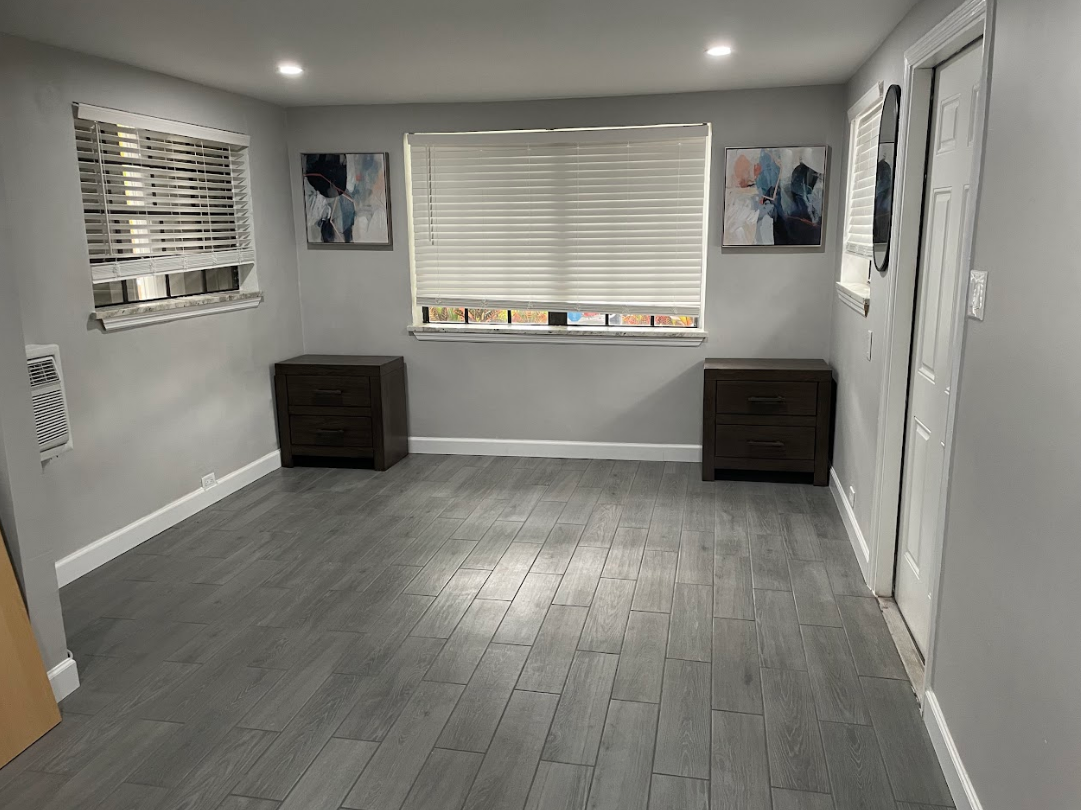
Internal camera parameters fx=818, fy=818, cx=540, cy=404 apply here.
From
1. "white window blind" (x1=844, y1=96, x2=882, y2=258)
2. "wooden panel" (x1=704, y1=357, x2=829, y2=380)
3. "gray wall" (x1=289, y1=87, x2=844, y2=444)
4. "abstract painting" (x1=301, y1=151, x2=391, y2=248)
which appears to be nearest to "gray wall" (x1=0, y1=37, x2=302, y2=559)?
"abstract painting" (x1=301, y1=151, x2=391, y2=248)

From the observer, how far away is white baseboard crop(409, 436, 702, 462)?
5.35 m

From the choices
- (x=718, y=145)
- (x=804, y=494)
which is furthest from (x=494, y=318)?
(x=804, y=494)

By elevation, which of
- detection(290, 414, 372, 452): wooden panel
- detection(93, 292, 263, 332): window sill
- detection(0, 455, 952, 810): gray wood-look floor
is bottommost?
detection(0, 455, 952, 810): gray wood-look floor

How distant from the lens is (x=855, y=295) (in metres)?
3.98

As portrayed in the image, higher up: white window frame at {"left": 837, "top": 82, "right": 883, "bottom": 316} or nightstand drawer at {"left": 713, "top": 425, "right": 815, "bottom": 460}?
white window frame at {"left": 837, "top": 82, "right": 883, "bottom": 316}

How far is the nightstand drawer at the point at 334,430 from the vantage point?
5.15m

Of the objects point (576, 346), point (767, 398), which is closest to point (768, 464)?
point (767, 398)

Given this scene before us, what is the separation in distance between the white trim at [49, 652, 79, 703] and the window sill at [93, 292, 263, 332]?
5.49ft

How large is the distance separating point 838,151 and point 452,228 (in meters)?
2.41

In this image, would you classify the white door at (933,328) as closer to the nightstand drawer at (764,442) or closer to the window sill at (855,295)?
the window sill at (855,295)

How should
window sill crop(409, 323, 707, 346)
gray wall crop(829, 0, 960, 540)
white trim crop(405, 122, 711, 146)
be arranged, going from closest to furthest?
gray wall crop(829, 0, 960, 540) < white trim crop(405, 122, 711, 146) < window sill crop(409, 323, 707, 346)

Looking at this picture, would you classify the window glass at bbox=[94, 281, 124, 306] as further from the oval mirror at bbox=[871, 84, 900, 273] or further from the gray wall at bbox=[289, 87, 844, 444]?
the oval mirror at bbox=[871, 84, 900, 273]

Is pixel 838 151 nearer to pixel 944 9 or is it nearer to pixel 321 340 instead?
pixel 944 9

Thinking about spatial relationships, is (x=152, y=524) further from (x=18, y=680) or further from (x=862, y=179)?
(x=862, y=179)
